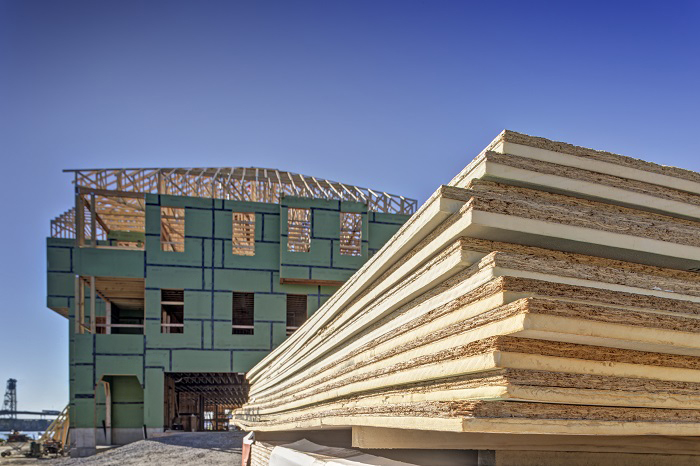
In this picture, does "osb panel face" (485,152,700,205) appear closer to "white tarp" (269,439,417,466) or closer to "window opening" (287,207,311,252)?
"white tarp" (269,439,417,466)

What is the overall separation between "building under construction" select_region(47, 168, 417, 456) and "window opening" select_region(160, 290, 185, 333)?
0.09m

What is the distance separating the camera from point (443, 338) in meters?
2.80

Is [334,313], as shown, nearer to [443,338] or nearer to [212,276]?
[443,338]

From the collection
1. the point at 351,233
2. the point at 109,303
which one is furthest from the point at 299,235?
the point at 109,303

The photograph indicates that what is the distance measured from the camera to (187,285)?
68.9ft

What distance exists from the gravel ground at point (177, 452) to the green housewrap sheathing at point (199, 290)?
231 cm

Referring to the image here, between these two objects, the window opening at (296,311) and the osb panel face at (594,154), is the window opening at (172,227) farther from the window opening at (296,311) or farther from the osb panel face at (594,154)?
the osb panel face at (594,154)

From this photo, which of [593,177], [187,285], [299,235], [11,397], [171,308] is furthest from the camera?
[11,397]

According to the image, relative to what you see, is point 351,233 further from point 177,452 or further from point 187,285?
point 177,452

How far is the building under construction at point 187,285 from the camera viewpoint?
20250 mm

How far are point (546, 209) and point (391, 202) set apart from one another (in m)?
23.5

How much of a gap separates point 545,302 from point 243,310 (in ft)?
75.0

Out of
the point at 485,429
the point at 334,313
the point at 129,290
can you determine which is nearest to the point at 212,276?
the point at 129,290

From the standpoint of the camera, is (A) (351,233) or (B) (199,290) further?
(A) (351,233)
